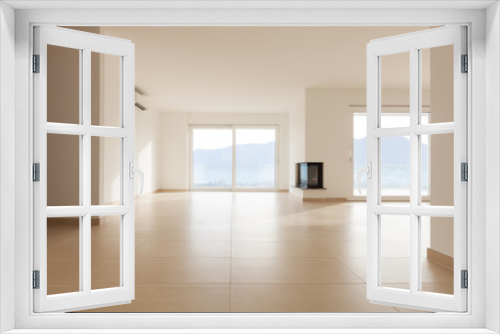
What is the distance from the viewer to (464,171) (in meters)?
2.09

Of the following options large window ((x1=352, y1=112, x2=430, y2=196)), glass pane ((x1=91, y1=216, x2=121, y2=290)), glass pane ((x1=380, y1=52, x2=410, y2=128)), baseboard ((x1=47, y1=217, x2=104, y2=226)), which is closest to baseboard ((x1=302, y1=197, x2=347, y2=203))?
large window ((x1=352, y1=112, x2=430, y2=196))

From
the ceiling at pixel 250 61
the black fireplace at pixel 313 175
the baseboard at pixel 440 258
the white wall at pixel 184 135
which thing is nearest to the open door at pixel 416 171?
the baseboard at pixel 440 258

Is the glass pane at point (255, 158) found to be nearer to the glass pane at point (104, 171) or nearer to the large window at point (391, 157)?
the large window at point (391, 157)

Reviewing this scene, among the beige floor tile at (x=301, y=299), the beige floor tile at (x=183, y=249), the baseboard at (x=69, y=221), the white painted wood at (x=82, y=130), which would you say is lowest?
the beige floor tile at (x=183, y=249)

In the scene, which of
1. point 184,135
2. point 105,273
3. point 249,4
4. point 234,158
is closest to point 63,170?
point 105,273

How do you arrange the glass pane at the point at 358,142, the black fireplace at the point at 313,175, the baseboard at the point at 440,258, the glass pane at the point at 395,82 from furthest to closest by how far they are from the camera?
the glass pane at the point at 358,142 < the black fireplace at the point at 313,175 < the glass pane at the point at 395,82 < the baseboard at the point at 440,258

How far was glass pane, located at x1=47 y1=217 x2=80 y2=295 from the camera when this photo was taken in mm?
2912

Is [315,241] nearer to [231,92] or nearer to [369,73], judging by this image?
[369,73]

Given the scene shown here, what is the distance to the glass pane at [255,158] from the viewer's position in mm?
14406

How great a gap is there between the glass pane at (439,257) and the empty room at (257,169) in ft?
0.06

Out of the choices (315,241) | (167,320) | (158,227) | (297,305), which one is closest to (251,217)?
(158,227)

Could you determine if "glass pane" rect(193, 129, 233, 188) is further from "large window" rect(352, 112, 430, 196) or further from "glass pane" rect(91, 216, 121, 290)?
"glass pane" rect(91, 216, 121, 290)

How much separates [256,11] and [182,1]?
15.8 inches

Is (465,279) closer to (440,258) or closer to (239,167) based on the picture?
(440,258)
